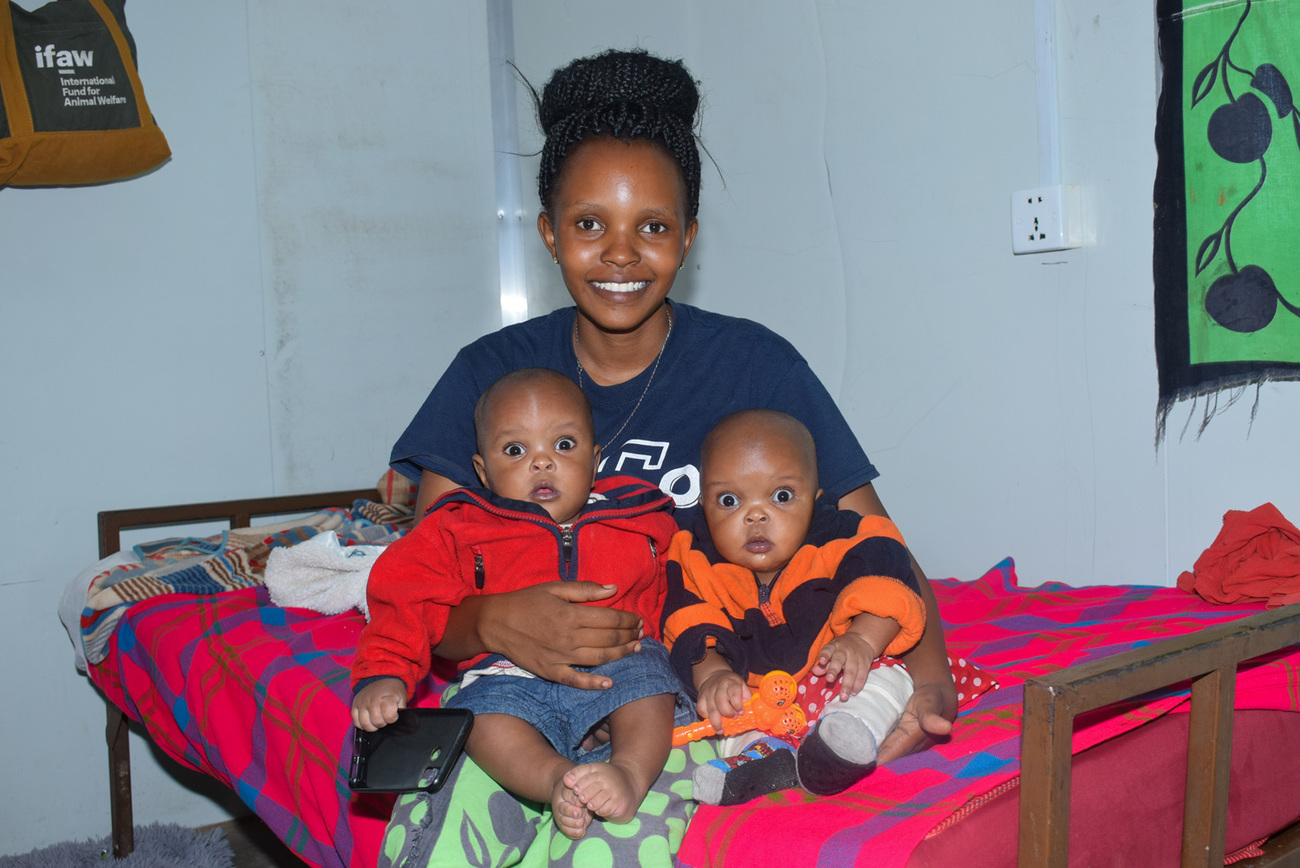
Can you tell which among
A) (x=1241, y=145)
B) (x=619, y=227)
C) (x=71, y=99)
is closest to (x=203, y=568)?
(x=71, y=99)

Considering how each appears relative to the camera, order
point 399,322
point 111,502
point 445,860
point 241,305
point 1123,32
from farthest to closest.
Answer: point 399,322
point 241,305
point 111,502
point 1123,32
point 445,860

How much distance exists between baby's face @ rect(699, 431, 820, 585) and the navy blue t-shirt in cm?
14

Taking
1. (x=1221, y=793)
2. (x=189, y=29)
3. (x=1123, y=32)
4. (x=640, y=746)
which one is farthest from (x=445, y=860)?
(x=189, y=29)

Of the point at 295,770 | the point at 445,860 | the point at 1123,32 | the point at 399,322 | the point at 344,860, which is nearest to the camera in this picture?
the point at 445,860

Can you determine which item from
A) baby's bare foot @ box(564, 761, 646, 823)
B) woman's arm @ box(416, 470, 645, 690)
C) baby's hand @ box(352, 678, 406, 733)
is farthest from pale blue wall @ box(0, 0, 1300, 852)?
baby's hand @ box(352, 678, 406, 733)

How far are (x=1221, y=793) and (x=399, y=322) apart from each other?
289 centimetres

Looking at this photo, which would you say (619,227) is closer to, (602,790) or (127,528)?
(602,790)

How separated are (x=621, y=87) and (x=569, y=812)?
3.92 ft

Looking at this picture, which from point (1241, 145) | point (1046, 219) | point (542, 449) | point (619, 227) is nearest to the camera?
point (542, 449)

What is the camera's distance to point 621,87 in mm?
1693

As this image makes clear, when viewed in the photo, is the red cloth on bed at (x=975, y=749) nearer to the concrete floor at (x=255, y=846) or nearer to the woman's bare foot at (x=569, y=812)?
the woman's bare foot at (x=569, y=812)

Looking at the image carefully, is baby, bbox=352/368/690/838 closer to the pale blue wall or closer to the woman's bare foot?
the woman's bare foot

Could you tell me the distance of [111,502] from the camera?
285 cm

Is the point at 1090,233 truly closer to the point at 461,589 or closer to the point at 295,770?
the point at 461,589
